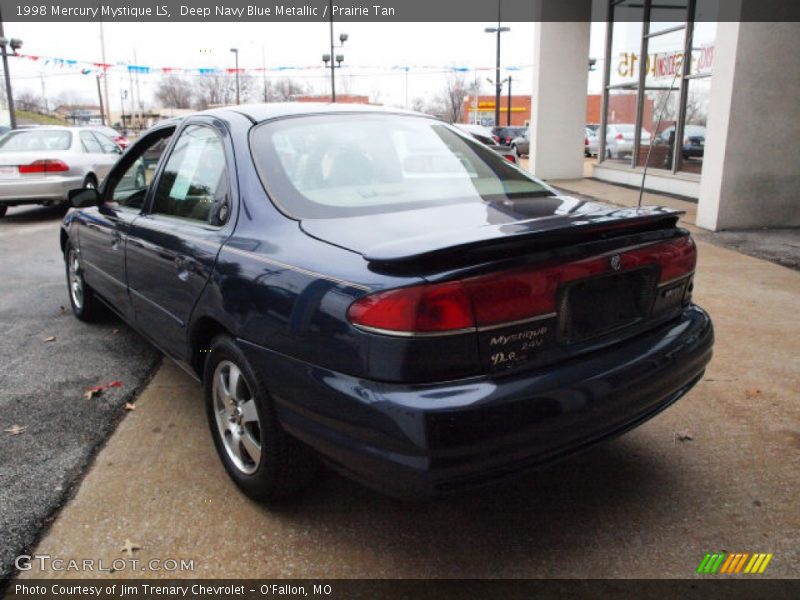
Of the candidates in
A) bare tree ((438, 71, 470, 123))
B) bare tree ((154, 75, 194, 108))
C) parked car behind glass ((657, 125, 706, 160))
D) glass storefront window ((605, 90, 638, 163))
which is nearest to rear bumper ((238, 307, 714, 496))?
parked car behind glass ((657, 125, 706, 160))

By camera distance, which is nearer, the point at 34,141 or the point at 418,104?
the point at 34,141

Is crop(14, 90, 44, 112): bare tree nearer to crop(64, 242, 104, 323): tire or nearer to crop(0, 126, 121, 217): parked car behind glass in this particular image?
crop(0, 126, 121, 217): parked car behind glass

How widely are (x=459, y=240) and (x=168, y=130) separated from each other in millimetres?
2411

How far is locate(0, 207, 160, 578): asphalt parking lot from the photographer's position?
282 cm

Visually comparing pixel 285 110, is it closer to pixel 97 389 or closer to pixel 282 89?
pixel 97 389

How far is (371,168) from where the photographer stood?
9.95 feet

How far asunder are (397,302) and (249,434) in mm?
1093

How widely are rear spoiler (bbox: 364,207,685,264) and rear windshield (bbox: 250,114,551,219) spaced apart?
1.86ft

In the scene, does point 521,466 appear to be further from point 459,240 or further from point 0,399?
point 0,399

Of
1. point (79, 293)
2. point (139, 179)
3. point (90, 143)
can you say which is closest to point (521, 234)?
point (139, 179)

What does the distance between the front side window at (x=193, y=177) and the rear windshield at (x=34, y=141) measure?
376 inches

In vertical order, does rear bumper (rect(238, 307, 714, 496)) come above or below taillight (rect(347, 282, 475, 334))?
below

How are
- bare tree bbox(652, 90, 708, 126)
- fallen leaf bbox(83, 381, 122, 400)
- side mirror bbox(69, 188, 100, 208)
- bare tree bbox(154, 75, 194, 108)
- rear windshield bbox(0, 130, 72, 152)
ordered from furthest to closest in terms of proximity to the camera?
bare tree bbox(154, 75, 194, 108), bare tree bbox(652, 90, 708, 126), rear windshield bbox(0, 130, 72, 152), side mirror bbox(69, 188, 100, 208), fallen leaf bbox(83, 381, 122, 400)

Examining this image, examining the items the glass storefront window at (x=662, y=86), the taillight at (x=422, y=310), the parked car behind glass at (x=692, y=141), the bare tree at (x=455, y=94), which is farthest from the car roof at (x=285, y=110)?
the bare tree at (x=455, y=94)
